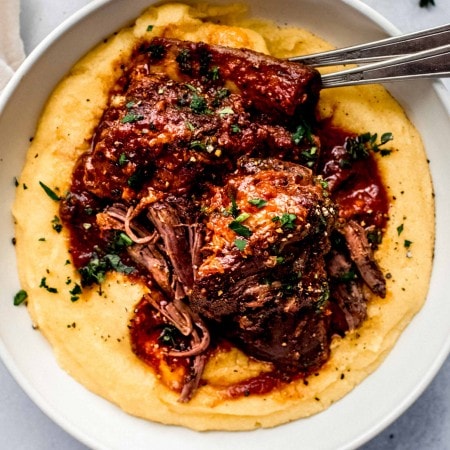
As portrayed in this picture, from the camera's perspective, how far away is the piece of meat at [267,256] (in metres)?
5.58

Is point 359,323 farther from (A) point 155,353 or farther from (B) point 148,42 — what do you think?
(B) point 148,42

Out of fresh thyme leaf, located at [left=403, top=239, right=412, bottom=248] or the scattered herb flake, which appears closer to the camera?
fresh thyme leaf, located at [left=403, top=239, right=412, bottom=248]

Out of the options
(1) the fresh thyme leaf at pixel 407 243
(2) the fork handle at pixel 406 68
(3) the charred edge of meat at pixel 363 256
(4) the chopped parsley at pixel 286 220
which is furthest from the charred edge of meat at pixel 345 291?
(2) the fork handle at pixel 406 68

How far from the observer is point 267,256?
5621 millimetres

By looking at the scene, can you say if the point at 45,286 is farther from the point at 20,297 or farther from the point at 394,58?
the point at 394,58

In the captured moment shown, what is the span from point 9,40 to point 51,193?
6.42 ft

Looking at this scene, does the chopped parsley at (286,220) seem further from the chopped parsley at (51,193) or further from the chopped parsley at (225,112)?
the chopped parsley at (51,193)

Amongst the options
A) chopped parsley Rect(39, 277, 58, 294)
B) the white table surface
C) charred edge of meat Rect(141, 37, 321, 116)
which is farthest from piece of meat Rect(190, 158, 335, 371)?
the white table surface

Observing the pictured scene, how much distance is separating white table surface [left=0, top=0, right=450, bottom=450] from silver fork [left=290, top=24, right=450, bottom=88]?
136 centimetres

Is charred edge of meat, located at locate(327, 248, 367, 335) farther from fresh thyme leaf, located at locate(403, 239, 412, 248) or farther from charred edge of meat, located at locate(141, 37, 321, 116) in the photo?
charred edge of meat, located at locate(141, 37, 321, 116)

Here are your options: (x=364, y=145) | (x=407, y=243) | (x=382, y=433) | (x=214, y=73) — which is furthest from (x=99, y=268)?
(x=382, y=433)

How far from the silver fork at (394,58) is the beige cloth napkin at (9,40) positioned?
10.7 ft

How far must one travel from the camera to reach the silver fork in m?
5.92

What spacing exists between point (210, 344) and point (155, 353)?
58 cm
